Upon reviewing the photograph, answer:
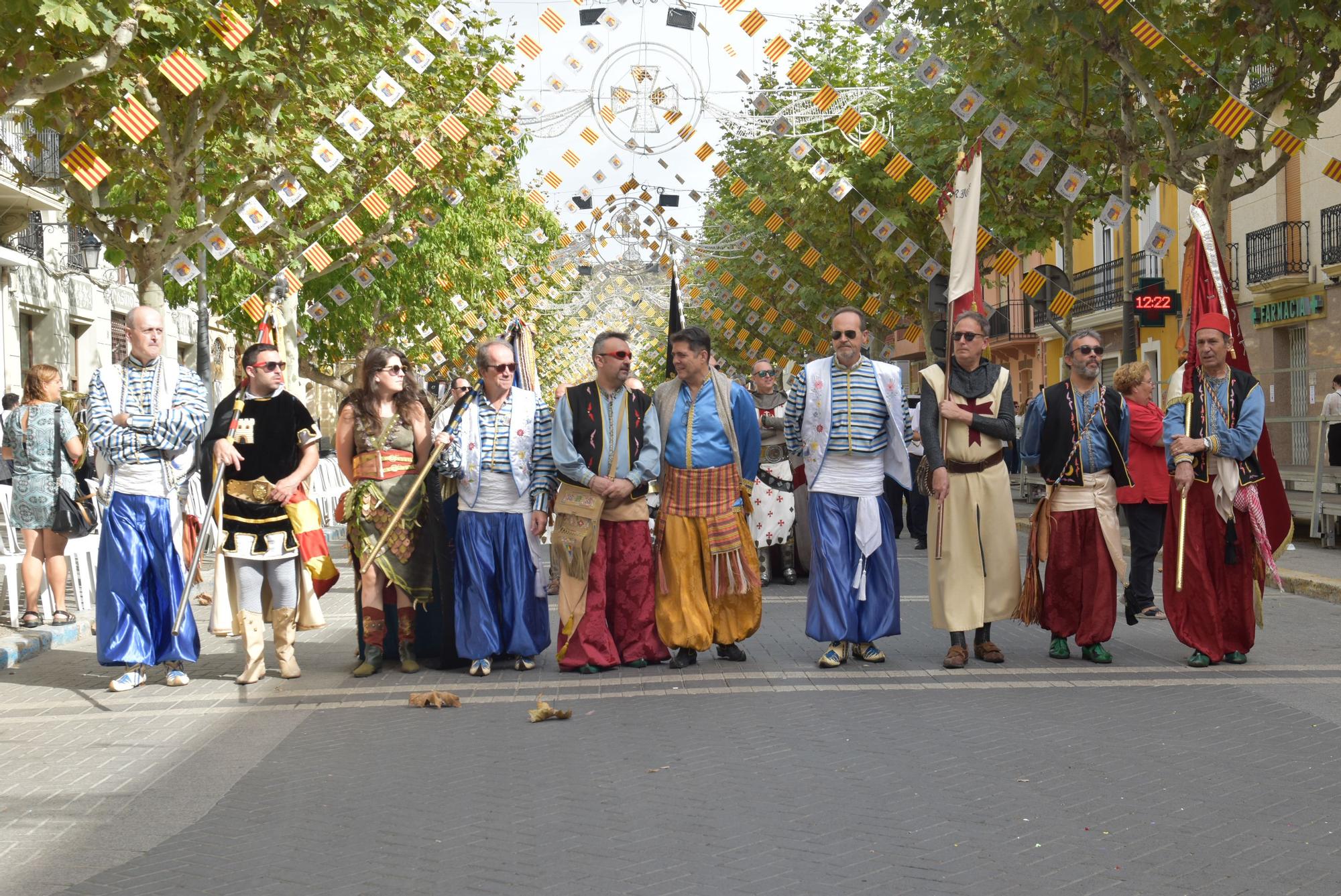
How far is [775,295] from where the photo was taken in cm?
4725

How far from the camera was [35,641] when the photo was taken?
1055cm

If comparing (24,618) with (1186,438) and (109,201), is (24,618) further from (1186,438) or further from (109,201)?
(109,201)

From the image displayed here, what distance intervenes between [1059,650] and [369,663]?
409cm

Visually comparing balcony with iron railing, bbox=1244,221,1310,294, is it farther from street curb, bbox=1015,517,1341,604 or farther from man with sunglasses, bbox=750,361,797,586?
man with sunglasses, bbox=750,361,797,586

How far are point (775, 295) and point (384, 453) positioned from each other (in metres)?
38.6

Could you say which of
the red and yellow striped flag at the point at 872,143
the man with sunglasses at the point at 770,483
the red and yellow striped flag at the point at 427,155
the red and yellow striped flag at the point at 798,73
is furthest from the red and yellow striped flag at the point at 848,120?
the man with sunglasses at the point at 770,483

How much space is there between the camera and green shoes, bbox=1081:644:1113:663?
29.6 feet

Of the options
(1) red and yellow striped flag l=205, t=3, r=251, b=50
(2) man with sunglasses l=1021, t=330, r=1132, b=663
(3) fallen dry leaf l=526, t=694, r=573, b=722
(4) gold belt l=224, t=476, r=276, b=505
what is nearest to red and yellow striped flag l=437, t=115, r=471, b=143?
(1) red and yellow striped flag l=205, t=3, r=251, b=50

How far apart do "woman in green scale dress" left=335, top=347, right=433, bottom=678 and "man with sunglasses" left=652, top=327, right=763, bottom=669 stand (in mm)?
1454

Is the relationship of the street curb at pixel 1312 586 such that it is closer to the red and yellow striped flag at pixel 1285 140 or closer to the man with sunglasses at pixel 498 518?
the red and yellow striped flag at pixel 1285 140

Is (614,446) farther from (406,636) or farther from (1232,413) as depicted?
(1232,413)

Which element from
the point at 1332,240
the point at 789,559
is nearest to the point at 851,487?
the point at 789,559

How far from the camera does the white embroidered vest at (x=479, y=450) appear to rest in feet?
30.2

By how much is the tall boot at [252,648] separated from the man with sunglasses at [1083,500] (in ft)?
15.0
